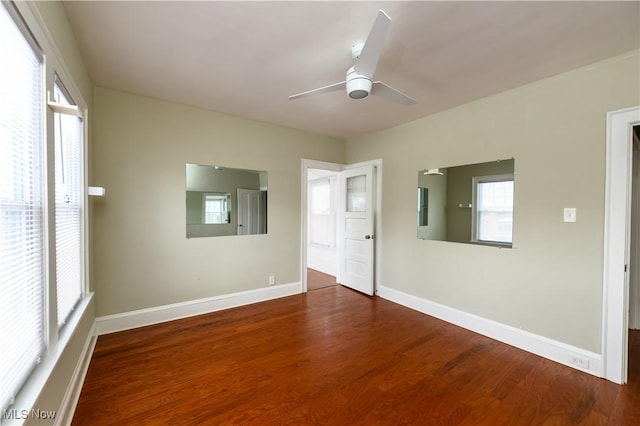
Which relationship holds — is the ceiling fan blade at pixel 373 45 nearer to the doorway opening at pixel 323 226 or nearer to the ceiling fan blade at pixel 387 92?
the ceiling fan blade at pixel 387 92

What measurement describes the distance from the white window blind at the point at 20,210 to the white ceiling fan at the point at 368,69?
64.5 inches

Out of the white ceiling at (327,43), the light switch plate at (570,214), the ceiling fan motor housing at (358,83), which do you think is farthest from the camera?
the light switch plate at (570,214)

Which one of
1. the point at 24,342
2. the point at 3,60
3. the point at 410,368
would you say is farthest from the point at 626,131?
the point at 24,342

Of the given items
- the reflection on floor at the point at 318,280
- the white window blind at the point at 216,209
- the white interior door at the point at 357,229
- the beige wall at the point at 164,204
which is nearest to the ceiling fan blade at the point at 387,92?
the white interior door at the point at 357,229

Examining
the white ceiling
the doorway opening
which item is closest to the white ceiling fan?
the white ceiling

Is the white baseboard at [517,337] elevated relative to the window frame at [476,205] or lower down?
lower down

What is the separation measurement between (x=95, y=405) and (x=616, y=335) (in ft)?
13.0

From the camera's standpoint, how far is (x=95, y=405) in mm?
1850

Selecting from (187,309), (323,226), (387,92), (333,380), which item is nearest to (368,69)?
(387,92)

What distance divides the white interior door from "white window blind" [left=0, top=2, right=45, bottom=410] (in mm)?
3665

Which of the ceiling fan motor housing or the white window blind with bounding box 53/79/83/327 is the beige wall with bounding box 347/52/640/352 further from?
the white window blind with bounding box 53/79/83/327

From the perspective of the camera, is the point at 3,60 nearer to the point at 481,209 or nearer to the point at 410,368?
the point at 410,368

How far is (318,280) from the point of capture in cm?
523

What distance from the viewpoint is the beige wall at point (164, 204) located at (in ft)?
9.55
